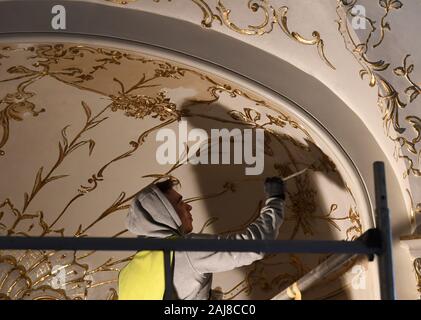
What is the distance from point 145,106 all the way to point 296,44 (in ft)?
1.93

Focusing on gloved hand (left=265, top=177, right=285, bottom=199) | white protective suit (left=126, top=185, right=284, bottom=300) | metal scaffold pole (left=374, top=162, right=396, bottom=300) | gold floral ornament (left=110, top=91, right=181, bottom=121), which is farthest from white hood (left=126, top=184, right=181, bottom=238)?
metal scaffold pole (left=374, top=162, right=396, bottom=300)

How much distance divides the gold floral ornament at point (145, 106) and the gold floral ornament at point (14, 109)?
0.79ft

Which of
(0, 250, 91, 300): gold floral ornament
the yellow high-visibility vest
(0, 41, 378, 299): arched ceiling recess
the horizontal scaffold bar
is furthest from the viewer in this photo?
(0, 250, 91, 300): gold floral ornament

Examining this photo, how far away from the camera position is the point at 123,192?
7.57 feet

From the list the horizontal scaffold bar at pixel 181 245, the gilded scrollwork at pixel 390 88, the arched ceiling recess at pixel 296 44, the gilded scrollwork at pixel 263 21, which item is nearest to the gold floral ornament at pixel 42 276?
the arched ceiling recess at pixel 296 44

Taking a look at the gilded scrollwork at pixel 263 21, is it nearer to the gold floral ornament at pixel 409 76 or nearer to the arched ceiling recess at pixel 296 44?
the arched ceiling recess at pixel 296 44

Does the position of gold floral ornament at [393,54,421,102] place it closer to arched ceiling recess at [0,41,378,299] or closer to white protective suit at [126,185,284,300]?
arched ceiling recess at [0,41,378,299]

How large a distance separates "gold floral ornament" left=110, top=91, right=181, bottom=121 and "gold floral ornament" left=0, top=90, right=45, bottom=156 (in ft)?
0.79

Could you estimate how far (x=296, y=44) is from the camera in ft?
5.90

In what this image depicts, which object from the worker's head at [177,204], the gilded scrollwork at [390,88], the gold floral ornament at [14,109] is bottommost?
the worker's head at [177,204]

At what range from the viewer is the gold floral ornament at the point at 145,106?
2.16 metres

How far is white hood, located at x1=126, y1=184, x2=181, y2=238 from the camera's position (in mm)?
1567
